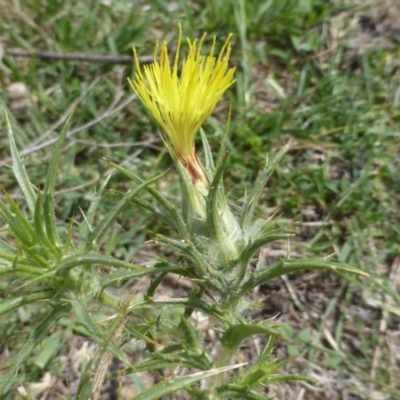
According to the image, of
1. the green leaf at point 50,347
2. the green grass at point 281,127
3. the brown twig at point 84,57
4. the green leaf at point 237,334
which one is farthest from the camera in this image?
the brown twig at point 84,57

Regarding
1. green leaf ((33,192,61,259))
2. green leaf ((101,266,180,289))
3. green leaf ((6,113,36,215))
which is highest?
green leaf ((6,113,36,215))

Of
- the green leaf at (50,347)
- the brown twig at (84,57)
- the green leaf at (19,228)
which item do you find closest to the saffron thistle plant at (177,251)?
the green leaf at (19,228)

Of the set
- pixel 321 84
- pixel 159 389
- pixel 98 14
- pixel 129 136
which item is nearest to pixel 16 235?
pixel 159 389

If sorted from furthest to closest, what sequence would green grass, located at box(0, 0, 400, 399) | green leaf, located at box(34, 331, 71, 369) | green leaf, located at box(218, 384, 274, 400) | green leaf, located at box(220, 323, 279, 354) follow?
1. green grass, located at box(0, 0, 400, 399)
2. green leaf, located at box(34, 331, 71, 369)
3. green leaf, located at box(218, 384, 274, 400)
4. green leaf, located at box(220, 323, 279, 354)

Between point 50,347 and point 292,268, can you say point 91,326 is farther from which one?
point 50,347

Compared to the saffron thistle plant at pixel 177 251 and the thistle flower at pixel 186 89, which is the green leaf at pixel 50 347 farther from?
the thistle flower at pixel 186 89

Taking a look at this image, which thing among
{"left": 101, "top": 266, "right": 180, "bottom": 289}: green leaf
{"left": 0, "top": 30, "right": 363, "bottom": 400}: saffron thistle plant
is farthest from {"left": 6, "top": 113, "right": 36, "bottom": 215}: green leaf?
{"left": 101, "top": 266, "right": 180, "bottom": 289}: green leaf

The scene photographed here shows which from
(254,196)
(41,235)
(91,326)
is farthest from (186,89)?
(91,326)

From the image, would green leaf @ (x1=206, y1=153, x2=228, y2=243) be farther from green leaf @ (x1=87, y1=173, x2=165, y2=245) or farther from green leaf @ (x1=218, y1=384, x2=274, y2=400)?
green leaf @ (x1=218, y1=384, x2=274, y2=400)

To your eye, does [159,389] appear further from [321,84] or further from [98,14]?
[98,14]
